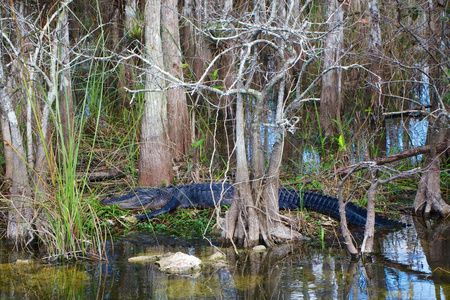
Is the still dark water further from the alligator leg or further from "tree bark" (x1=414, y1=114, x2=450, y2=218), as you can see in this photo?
the alligator leg

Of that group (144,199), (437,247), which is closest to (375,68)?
(437,247)

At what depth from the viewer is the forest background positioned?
389cm

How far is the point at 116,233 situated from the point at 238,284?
1.89 meters

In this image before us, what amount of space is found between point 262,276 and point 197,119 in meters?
4.44

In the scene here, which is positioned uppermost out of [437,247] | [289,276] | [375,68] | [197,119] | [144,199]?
[375,68]

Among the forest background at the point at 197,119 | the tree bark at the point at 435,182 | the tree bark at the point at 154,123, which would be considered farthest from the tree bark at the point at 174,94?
the tree bark at the point at 435,182

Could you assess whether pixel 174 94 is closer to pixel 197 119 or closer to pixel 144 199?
pixel 197 119

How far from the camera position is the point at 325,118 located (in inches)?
314

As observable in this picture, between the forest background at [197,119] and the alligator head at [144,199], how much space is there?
0.78 ft

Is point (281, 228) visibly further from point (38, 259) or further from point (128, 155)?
point (128, 155)

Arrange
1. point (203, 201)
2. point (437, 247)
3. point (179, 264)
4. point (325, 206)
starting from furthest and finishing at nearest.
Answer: point (203, 201), point (325, 206), point (437, 247), point (179, 264)

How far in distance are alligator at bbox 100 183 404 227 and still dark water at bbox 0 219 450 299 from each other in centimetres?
74

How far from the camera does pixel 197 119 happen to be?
7.65 m

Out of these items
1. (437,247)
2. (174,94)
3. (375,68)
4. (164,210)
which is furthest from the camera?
(375,68)
